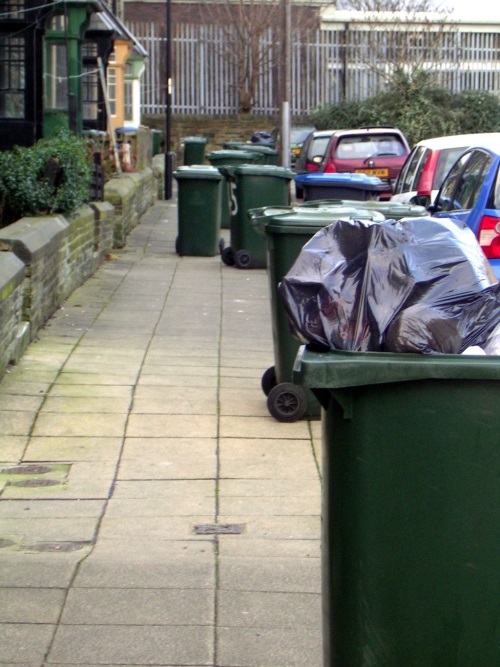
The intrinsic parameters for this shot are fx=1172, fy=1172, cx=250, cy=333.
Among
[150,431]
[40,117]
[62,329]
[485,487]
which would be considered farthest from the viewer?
[40,117]

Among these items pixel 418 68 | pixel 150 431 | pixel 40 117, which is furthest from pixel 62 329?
pixel 418 68

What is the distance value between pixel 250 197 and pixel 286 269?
729cm

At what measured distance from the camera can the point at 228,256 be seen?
14961mm

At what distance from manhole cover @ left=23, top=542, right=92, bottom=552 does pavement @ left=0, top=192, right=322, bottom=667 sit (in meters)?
0.02

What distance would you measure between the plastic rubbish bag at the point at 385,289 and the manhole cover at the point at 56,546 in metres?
2.10

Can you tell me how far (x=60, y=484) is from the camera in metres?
5.97

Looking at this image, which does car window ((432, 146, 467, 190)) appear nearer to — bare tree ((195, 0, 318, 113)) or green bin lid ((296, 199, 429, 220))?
green bin lid ((296, 199, 429, 220))

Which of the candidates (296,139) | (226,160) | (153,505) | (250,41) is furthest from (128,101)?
(153,505)

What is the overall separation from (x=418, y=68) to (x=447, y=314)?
97.8 feet

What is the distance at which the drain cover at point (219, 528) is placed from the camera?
5.25 m

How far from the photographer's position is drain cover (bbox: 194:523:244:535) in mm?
5254

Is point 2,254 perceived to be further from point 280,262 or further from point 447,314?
point 447,314

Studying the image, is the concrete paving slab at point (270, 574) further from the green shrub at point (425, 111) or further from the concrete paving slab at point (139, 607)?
the green shrub at point (425, 111)

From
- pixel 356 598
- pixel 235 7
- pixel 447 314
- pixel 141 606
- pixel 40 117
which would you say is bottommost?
pixel 141 606
